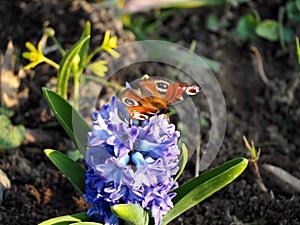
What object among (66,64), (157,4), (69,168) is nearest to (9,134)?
(66,64)

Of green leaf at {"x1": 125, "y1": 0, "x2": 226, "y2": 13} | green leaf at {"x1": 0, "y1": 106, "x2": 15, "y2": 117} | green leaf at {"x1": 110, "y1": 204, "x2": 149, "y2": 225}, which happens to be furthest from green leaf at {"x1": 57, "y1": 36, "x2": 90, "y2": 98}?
green leaf at {"x1": 125, "y1": 0, "x2": 226, "y2": 13}

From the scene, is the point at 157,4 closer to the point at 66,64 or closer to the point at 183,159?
the point at 66,64

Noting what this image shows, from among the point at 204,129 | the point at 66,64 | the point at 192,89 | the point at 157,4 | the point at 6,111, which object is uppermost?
the point at 192,89

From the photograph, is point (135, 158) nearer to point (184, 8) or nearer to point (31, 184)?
point (31, 184)

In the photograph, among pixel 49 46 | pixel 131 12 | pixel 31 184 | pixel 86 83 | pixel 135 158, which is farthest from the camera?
pixel 131 12

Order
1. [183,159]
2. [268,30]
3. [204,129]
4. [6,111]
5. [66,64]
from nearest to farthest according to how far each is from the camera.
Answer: [183,159] → [66,64] → [6,111] → [204,129] → [268,30]

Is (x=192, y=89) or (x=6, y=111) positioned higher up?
(x=192, y=89)

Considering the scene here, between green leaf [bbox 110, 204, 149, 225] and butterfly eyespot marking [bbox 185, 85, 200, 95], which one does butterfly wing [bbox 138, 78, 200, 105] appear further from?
green leaf [bbox 110, 204, 149, 225]

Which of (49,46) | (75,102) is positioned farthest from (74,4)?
(75,102)
